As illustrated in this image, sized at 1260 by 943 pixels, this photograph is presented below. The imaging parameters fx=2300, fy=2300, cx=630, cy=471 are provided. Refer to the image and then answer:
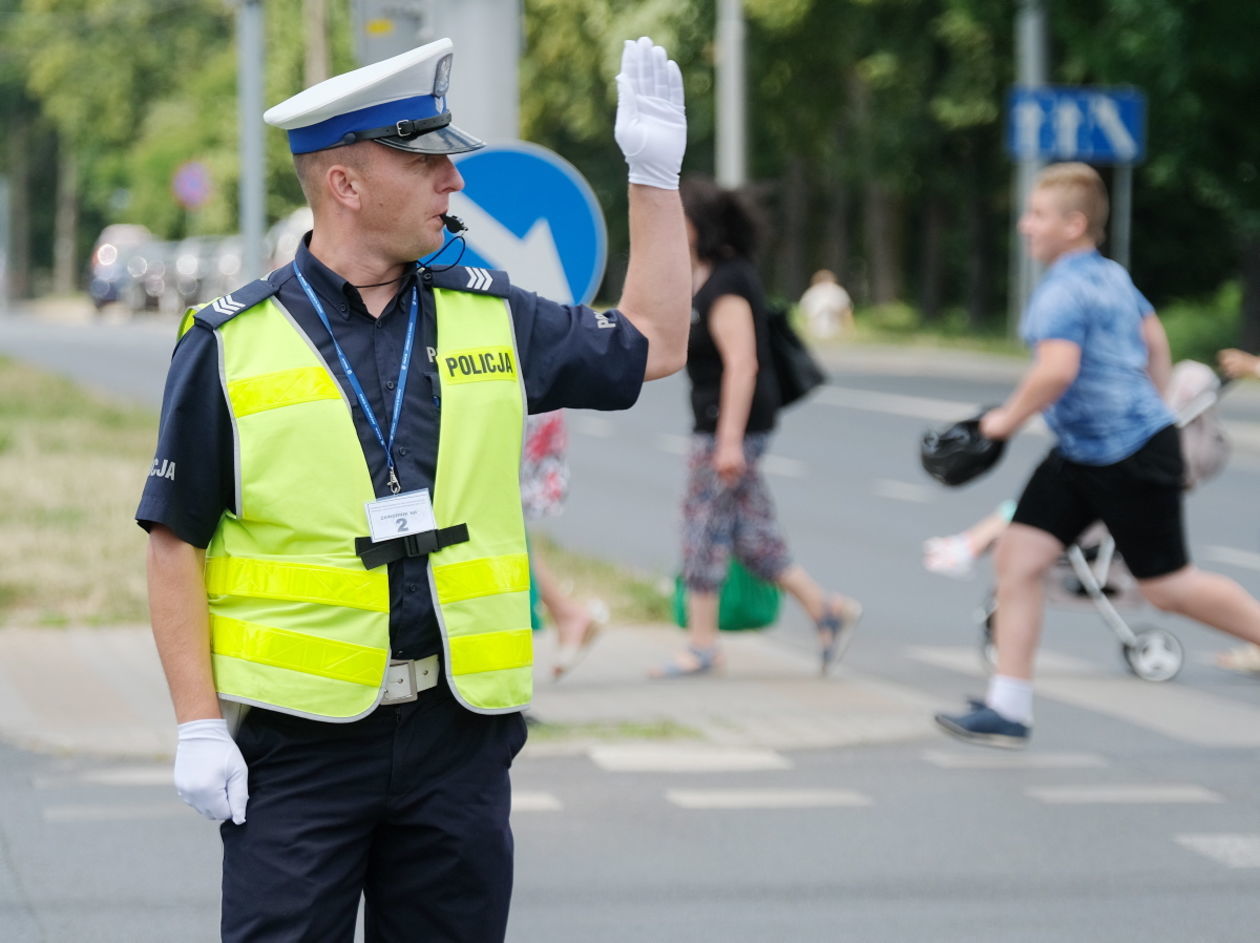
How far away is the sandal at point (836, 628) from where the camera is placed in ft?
28.8

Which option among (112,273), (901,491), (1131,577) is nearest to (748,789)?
(1131,577)

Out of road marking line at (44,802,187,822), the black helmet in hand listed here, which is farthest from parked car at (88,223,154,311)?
road marking line at (44,802,187,822)

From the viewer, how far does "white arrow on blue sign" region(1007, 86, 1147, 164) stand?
2303 centimetres

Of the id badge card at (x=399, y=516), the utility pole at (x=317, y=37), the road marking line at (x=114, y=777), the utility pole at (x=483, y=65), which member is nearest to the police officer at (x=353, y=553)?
the id badge card at (x=399, y=516)

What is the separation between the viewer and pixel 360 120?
3305 millimetres

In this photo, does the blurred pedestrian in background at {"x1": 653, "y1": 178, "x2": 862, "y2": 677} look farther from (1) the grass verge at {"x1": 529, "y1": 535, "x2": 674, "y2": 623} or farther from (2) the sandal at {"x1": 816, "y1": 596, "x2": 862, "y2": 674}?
(1) the grass verge at {"x1": 529, "y1": 535, "x2": 674, "y2": 623}

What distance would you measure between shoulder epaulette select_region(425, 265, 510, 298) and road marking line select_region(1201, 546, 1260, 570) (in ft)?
31.5

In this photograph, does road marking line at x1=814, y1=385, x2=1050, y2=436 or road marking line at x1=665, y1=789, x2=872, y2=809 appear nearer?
road marking line at x1=665, y1=789, x2=872, y2=809

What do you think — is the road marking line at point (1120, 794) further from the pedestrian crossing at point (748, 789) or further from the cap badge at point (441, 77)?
the cap badge at point (441, 77)

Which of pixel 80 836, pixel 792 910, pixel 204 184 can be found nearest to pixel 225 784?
pixel 792 910

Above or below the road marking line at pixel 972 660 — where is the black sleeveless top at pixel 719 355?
above

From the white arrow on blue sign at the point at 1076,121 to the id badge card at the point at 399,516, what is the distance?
20600 millimetres

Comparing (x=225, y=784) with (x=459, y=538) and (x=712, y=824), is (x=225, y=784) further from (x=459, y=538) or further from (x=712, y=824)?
(x=712, y=824)

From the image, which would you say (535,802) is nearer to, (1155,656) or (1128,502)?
(1128,502)
